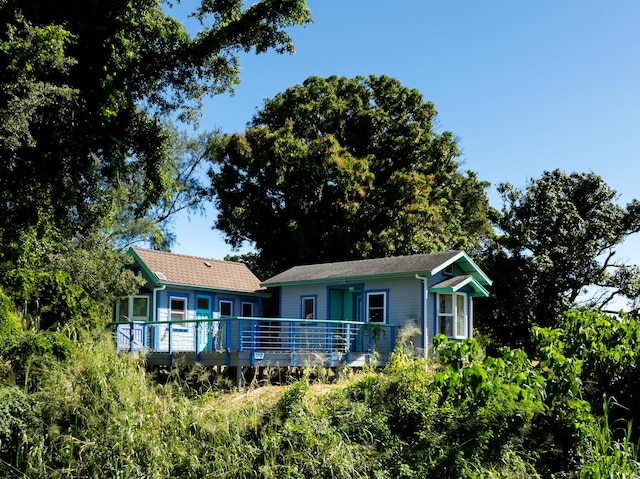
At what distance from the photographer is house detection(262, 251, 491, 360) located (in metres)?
20.9

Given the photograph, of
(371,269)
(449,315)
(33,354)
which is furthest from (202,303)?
(33,354)

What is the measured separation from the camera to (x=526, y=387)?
859 centimetres

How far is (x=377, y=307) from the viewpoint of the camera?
862 inches

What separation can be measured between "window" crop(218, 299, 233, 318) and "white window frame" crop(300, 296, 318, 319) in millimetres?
4059

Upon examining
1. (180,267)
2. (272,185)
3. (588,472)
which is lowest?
(588,472)

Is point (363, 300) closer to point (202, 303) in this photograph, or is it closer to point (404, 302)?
point (404, 302)

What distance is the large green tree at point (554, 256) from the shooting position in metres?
31.7

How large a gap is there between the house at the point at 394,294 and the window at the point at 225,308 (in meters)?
3.11

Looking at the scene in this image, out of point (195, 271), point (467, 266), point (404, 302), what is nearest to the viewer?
point (404, 302)

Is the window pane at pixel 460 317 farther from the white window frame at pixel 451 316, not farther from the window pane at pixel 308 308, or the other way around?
the window pane at pixel 308 308

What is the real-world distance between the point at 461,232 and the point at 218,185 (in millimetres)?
11605

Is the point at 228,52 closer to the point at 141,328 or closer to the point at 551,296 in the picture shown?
the point at 141,328

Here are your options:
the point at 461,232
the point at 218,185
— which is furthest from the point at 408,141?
the point at 218,185

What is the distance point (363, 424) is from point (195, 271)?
16638 mm
